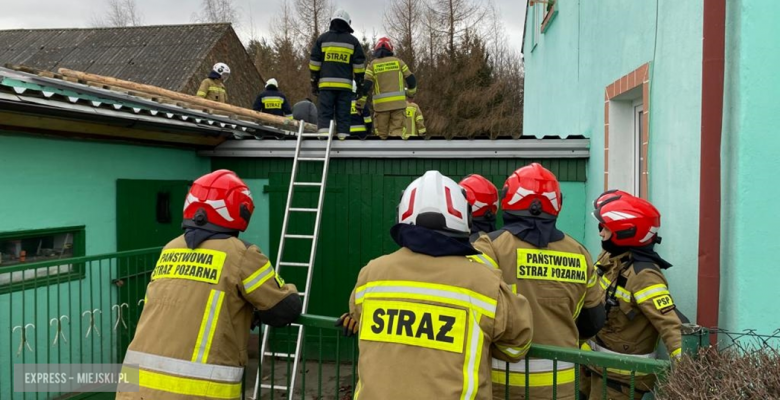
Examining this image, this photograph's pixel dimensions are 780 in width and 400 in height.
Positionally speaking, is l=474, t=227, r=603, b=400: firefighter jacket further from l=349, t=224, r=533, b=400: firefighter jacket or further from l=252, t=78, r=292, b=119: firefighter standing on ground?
l=252, t=78, r=292, b=119: firefighter standing on ground

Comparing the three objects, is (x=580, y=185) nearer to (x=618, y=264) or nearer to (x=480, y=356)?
(x=618, y=264)

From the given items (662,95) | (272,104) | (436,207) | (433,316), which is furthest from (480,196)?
(272,104)

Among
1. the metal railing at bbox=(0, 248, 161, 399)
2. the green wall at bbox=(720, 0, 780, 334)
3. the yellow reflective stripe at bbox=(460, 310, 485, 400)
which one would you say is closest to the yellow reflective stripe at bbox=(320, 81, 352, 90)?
the metal railing at bbox=(0, 248, 161, 399)

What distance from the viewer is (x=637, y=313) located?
3449 millimetres

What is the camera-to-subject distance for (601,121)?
5.45m

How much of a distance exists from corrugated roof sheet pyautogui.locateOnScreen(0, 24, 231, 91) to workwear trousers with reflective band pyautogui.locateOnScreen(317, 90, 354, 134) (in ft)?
47.0

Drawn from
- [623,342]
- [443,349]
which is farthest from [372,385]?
[623,342]

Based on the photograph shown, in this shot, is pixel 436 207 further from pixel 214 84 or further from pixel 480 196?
pixel 214 84

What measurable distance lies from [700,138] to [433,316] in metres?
1.77

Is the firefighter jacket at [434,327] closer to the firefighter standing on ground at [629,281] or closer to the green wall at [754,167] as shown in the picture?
the green wall at [754,167]

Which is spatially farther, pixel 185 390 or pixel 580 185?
pixel 580 185

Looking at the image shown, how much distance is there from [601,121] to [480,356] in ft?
12.5

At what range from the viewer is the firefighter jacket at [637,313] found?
3.18m

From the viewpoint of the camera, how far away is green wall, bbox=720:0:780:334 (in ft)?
8.63
